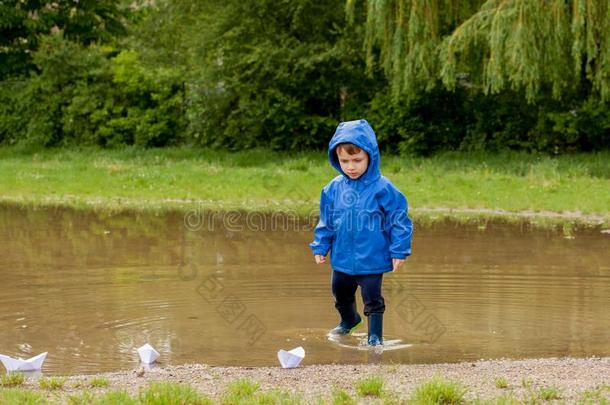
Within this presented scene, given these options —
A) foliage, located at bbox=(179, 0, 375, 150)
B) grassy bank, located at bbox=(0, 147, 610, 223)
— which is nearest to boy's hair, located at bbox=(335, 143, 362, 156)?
grassy bank, located at bbox=(0, 147, 610, 223)

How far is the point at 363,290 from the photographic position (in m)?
8.46

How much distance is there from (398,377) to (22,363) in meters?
2.32

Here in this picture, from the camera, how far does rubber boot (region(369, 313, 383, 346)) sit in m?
8.40

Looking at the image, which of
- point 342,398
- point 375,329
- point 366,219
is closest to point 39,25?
point 366,219

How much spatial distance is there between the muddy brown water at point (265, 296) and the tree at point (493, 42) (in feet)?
18.6

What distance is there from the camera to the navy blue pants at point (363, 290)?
8414 mm

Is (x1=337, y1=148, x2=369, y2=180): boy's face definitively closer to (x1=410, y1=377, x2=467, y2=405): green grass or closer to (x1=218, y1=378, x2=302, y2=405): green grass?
(x1=218, y1=378, x2=302, y2=405): green grass

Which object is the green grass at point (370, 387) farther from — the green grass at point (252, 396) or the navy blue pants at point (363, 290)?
the navy blue pants at point (363, 290)

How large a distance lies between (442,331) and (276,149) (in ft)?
67.3

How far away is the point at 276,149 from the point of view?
29.2 meters

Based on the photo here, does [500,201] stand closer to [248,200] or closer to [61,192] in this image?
[248,200]

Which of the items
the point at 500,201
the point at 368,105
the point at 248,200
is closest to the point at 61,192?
the point at 248,200

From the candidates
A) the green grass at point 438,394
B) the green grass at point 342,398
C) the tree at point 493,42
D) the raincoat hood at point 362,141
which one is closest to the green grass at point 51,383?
the green grass at point 342,398

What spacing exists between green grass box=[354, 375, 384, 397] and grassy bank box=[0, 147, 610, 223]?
10884 mm
